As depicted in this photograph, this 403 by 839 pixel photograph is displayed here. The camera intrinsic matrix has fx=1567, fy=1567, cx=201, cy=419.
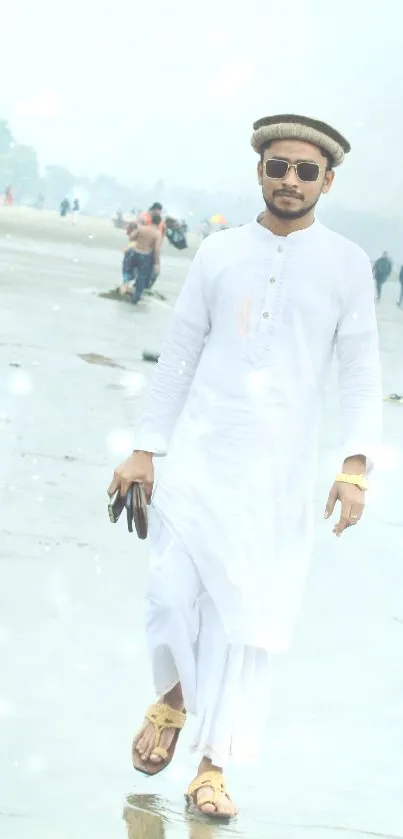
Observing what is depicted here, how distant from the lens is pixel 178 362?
393 cm

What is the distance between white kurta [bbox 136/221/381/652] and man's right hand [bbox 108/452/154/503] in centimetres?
7

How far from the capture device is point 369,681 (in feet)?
16.3

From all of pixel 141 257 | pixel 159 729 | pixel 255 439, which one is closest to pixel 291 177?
pixel 255 439

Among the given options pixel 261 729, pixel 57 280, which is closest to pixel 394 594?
pixel 261 729

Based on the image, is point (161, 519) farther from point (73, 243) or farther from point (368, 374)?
point (73, 243)

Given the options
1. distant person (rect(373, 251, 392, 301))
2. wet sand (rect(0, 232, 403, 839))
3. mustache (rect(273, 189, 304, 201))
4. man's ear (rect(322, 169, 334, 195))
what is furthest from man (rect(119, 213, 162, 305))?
mustache (rect(273, 189, 304, 201))

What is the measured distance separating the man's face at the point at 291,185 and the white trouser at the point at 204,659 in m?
0.82

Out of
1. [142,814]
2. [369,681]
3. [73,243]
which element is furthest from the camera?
[73,243]

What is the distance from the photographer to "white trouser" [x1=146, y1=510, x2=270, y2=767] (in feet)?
12.5

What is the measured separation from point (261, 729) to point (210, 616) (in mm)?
310

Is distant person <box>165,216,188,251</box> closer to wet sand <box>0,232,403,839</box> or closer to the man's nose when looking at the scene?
wet sand <box>0,232,403,839</box>

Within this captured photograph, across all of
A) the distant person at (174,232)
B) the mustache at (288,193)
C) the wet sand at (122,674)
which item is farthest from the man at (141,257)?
the mustache at (288,193)

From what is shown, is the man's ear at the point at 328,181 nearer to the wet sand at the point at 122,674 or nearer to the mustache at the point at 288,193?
the mustache at the point at 288,193

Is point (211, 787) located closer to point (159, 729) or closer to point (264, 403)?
point (159, 729)
